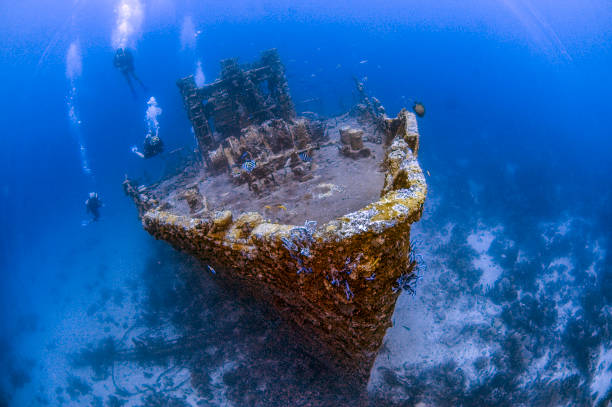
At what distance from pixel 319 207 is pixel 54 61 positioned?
409 feet

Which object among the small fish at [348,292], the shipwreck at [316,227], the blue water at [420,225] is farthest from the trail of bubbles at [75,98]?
the small fish at [348,292]

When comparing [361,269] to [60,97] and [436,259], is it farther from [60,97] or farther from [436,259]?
[60,97]

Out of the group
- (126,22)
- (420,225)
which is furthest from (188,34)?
(420,225)

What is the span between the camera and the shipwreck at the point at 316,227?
3039 millimetres

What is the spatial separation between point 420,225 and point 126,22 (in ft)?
473

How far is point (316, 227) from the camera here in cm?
382

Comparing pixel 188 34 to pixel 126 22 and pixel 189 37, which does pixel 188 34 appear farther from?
pixel 126 22

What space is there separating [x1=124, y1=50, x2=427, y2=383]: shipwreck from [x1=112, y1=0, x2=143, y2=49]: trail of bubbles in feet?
350

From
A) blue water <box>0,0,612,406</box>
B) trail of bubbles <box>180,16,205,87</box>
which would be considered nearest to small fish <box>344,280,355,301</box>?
blue water <box>0,0,612,406</box>

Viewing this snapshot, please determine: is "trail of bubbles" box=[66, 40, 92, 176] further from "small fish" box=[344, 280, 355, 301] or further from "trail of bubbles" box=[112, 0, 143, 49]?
"small fish" box=[344, 280, 355, 301]

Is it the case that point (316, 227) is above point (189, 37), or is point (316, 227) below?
below

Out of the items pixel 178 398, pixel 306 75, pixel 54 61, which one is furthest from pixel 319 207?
pixel 54 61

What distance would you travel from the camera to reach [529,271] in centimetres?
1348

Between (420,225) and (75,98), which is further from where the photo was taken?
(75,98)
